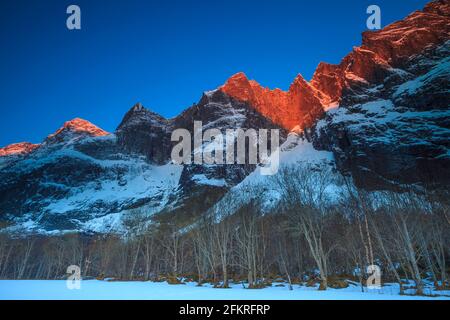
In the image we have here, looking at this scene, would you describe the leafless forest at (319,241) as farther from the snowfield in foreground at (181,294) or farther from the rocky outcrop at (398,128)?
the rocky outcrop at (398,128)

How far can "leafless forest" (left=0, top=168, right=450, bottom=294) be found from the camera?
85.2 ft

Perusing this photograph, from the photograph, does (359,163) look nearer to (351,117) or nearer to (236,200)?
(351,117)

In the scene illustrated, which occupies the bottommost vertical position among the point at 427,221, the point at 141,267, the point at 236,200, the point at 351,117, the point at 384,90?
the point at 141,267

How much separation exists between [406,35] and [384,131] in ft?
238

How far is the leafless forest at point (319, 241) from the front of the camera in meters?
26.0

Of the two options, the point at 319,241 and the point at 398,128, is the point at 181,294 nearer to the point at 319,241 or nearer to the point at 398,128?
the point at 319,241

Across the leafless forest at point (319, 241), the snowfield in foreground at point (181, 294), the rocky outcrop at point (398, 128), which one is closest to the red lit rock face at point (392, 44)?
the rocky outcrop at point (398, 128)

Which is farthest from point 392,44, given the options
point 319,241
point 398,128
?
point 319,241

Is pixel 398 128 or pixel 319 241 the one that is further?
pixel 398 128

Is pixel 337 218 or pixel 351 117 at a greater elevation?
pixel 351 117

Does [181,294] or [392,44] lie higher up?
[392,44]

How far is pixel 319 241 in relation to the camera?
25.0m
